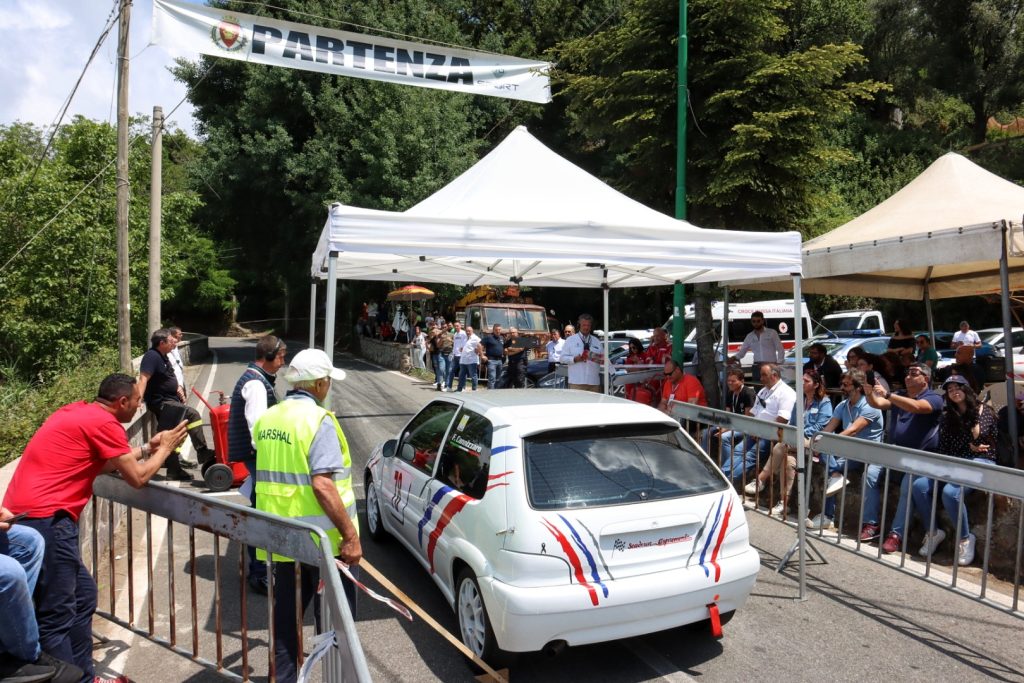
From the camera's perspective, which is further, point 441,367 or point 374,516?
point 441,367

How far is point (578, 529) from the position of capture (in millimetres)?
3914

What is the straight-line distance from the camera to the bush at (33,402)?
8.65 metres

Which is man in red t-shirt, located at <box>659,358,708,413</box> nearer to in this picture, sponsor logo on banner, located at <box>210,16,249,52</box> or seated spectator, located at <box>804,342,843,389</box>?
seated spectator, located at <box>804,342,843,389</box>

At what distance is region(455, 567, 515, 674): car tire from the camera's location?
156 inches

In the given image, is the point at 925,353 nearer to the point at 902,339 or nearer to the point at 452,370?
the point at 902,339

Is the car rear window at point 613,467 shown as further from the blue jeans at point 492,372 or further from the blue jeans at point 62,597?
the blue jeans at point 492,372

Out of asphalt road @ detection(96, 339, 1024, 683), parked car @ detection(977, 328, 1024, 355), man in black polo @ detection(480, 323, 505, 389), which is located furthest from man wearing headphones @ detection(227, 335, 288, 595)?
parked car @ detection(977, 328, 1024, 355)

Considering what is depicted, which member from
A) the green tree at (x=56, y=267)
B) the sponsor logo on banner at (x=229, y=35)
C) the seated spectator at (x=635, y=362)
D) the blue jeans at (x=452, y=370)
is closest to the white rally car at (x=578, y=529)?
the seated spectator at (x=635, y=362)

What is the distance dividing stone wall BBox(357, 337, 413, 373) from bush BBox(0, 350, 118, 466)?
939 cm

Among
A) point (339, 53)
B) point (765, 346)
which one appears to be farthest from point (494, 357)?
point (339, 53)

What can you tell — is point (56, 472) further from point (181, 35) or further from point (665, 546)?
point (181, 35)

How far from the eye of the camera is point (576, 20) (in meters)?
31.6

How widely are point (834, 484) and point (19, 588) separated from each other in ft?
21.2

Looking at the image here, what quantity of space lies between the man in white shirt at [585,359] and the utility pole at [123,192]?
7.46m
